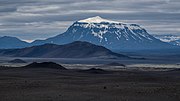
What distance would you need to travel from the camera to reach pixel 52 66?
11844 centimetres

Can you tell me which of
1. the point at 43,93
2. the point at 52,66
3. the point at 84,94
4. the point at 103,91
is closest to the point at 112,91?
the point at 103,91

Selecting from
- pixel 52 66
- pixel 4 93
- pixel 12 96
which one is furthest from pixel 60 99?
pixel 52 66

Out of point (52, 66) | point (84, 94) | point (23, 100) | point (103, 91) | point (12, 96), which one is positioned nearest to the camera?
point (23, 100)

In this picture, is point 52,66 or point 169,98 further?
point 52,66

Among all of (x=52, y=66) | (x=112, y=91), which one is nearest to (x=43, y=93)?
(x=112, y=91)

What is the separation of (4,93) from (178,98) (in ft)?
50.8

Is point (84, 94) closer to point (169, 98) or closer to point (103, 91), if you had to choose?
point (103, 91)

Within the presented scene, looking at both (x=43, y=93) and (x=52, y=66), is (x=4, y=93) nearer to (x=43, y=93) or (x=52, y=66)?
(x=43, y=93)

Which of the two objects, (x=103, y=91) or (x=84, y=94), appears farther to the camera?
(x=103, y=91)

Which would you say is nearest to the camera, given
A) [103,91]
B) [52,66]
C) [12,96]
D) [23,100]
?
[23,100]

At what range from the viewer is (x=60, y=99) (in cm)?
3984

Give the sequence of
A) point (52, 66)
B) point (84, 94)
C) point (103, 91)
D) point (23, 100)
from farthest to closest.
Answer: point (52, 66) < point (103, 91) < point (84, 94) < point (23, 100)

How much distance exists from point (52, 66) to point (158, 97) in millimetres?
78220

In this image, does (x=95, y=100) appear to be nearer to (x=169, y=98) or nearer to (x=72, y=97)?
(x=72, y=97)
